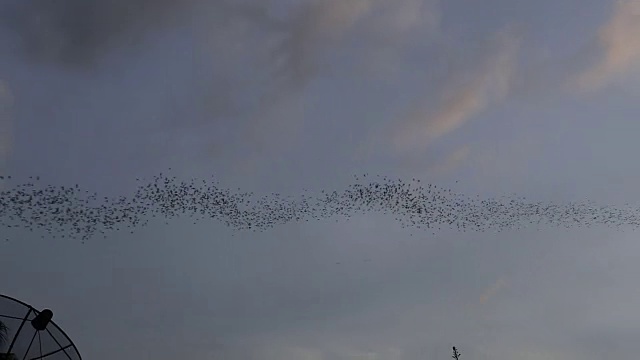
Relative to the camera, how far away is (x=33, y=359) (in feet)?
75.8

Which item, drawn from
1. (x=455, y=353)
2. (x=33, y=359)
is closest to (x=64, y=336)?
(x=33, y=359)

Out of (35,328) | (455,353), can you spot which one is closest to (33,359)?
(35,328)

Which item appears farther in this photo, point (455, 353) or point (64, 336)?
point (455, 353)

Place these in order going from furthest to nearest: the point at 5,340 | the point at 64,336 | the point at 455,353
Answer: the point at 455,353 < the point at 64,336 < the point at 5,340

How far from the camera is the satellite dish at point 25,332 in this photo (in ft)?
72.9

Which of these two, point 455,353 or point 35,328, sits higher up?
point 455,353

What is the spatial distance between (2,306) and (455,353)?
77.8 m

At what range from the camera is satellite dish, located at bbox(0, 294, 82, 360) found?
22.2 meters

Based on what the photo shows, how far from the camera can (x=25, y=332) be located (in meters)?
22.8

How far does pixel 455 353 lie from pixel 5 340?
3060 inches

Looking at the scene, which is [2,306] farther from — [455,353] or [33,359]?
[455,353]

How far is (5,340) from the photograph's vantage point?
2217 cm

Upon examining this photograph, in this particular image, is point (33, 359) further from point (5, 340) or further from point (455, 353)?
point (455, 353)

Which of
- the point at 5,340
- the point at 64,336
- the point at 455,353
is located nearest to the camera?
the point at 5,340
